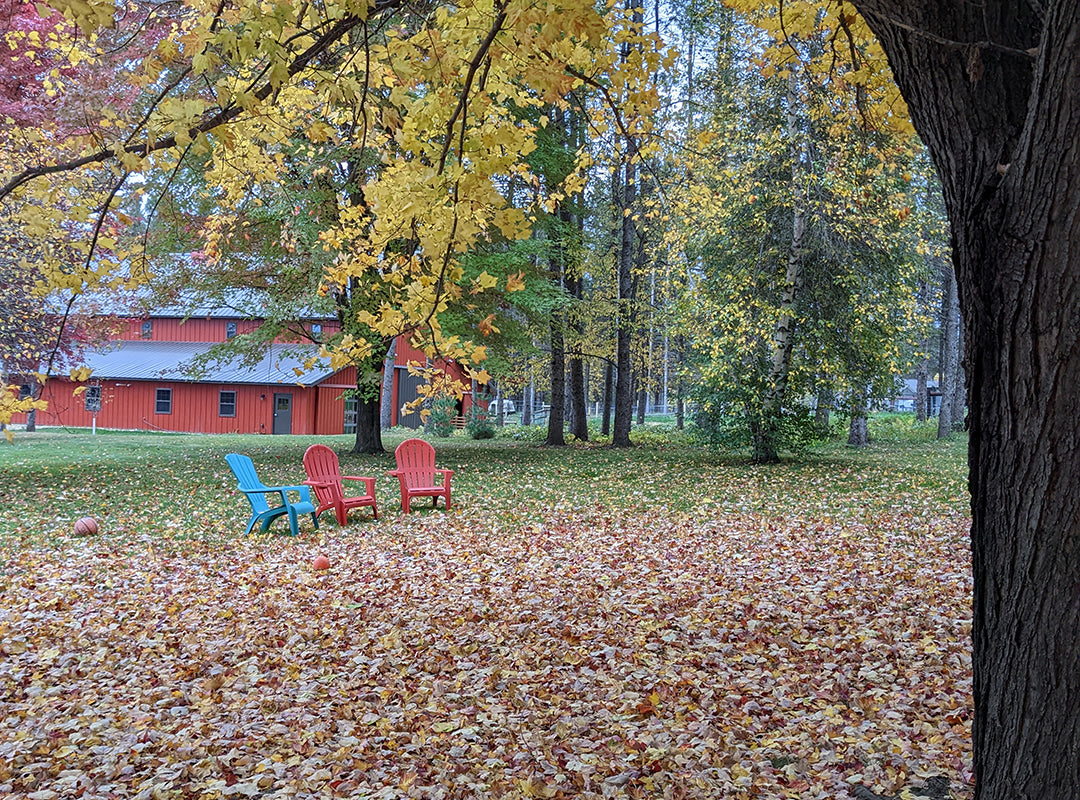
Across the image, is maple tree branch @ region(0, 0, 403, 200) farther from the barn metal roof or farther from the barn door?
the barn door

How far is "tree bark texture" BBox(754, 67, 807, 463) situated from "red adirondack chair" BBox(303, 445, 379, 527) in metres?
7.70

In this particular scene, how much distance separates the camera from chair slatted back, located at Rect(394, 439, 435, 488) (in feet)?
32.5

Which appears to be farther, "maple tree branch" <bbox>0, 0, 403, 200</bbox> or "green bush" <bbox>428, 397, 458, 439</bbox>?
"green bush" <bbox>428, 397, 458, 439</bbox>

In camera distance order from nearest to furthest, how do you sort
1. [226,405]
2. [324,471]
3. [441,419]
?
[324,471] < [441,419] < [226,405]

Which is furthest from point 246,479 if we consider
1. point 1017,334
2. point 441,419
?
point 441,419

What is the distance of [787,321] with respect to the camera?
43.8ft

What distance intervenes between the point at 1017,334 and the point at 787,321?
38.9ft

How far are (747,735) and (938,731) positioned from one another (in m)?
0.85

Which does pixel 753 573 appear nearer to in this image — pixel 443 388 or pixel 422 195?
pixel 443 388

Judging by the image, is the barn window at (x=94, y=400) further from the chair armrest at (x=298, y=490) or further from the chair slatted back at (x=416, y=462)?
the chair slatted back at (x=416, y=462)

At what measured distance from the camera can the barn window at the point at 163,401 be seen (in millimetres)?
30453

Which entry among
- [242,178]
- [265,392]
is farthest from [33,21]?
[265,392]

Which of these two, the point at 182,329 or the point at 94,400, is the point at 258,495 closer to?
the point at 94,400

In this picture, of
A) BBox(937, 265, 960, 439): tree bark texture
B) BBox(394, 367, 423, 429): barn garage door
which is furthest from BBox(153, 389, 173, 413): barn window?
BBox(937, 265, 960, 439): tree bark texture
